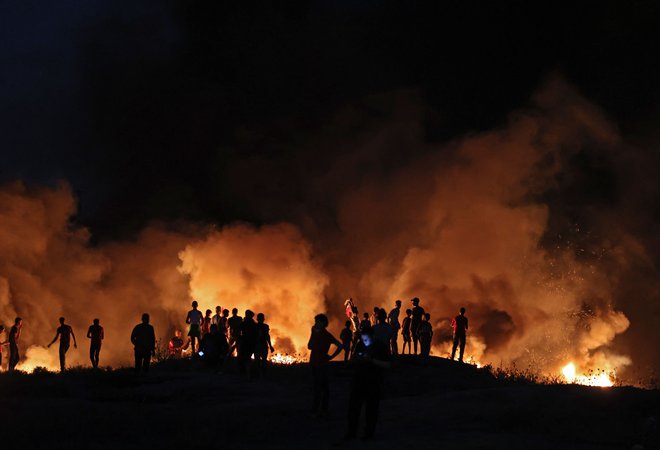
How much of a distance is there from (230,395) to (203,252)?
35991mm

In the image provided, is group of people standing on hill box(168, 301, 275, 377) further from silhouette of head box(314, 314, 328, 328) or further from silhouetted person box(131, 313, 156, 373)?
silhouette of head box(314, 314, 328, 328)

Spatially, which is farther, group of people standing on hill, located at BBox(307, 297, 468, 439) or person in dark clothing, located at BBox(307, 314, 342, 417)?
person in dark clothing, located at BBox(307, 314, 342, 417)

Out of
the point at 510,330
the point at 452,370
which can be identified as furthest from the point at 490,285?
the point at 452,370

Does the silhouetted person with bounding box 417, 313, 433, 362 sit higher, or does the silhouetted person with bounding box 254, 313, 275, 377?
the silhouetted person with bounding box 417, 313, 433, 362

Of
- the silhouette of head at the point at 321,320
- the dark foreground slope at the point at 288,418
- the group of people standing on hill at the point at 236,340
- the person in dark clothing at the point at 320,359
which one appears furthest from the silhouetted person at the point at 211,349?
the silhouette of head at the point at 321,320

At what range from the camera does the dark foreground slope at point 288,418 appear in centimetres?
1420

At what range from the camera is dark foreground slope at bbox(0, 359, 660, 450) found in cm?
1420

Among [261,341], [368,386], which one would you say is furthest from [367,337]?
[261,341]

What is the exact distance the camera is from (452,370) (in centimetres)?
2664

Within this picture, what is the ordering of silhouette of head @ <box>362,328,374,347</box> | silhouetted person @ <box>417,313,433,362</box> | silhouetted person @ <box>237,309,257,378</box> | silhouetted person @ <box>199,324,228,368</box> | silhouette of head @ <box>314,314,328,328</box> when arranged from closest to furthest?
silhouette of head @ <box>362,328,374,347</box>, silhouette of head @ <box>314,314,328,328</box>, silhouetted person @ <box>237,309,257,378</box>, silhouetted person @ <box>199,324,228,368</box>, silhouetted person @ <box>417,313,433,362</box>

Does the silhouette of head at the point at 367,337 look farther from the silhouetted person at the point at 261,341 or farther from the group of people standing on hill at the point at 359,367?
the silhouetted person at the point at 261,341

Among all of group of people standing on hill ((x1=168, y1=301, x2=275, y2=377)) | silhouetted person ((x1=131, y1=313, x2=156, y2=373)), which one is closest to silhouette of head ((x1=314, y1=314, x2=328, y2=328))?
group of people standing on hill ((x1=168, y1=301, x2=275, y2=377))

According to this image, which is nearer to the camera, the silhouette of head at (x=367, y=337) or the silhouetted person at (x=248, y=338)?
the silhouette of head at (x=367, y=337)

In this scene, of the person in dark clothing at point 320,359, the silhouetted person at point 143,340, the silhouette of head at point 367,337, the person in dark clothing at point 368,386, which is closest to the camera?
the person in dark clothing at point 368,386
